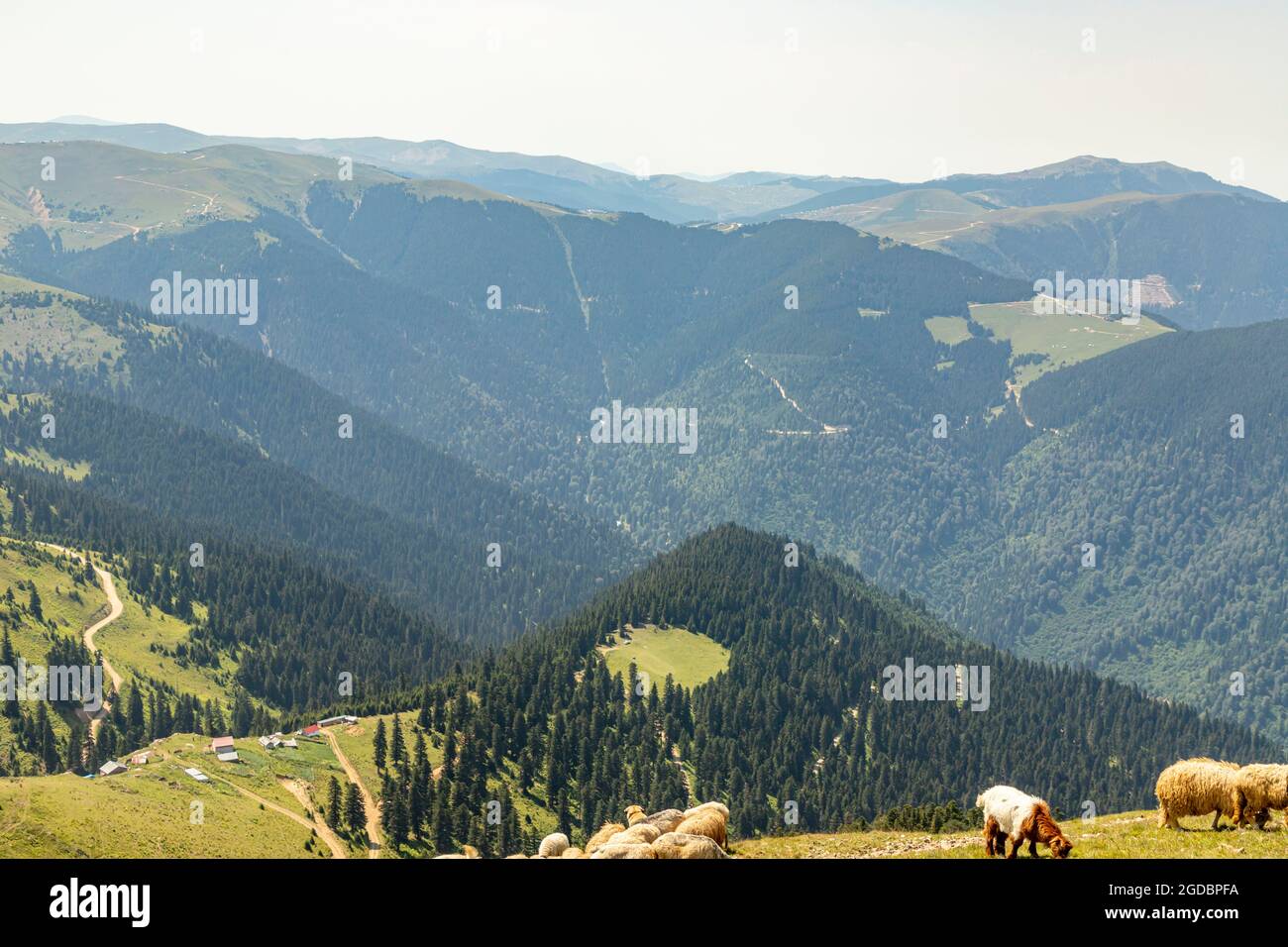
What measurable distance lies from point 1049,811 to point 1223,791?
10.2 m

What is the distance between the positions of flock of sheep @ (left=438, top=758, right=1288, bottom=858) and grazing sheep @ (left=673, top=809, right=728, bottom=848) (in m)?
0.10

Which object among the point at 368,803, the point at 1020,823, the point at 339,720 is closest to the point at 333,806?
the point at 368,803

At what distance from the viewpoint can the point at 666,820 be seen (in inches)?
2576

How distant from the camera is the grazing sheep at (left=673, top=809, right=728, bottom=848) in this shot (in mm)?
62344

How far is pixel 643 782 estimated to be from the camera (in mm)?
184000

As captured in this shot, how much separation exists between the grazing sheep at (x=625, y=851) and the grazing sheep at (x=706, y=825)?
35.5 ft

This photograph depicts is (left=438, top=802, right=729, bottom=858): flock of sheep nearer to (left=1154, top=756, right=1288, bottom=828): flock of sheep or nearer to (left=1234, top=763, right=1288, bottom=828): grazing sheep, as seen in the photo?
(left=1154, top=756, right=1288, bottom=828): flock of sheep

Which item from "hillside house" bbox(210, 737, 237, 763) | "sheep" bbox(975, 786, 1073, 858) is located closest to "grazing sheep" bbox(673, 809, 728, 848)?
"sheep" bbox(975, 786, 1073, 858)

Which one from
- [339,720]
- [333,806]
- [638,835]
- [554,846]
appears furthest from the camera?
[339,720]

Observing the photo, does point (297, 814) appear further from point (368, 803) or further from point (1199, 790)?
point (1199, 790)

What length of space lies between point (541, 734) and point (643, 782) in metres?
21.5

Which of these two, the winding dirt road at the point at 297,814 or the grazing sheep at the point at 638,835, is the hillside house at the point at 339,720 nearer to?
the winding dirt road at the point at 297,814
